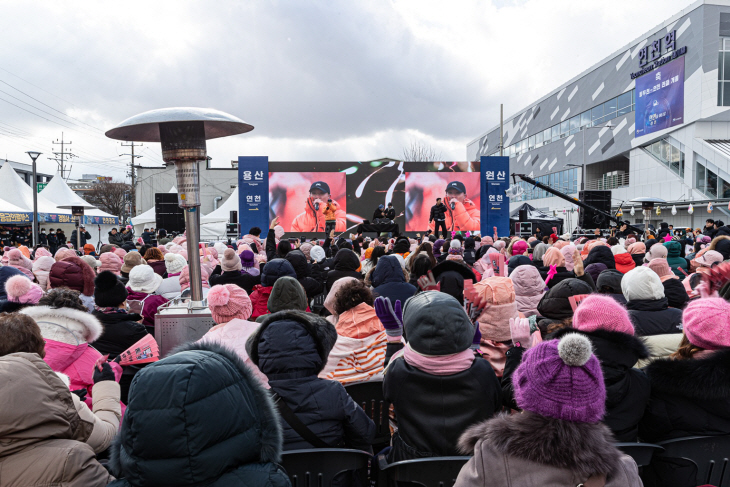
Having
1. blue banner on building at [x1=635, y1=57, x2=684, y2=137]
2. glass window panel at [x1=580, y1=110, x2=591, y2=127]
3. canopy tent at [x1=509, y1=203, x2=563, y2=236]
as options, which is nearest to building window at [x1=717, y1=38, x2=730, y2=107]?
blue banner on building at [x1=635, y1=57, x2=684, y2=137]

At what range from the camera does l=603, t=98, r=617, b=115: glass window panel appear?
3600 centimetres

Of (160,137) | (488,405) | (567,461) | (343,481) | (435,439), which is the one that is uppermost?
(160,137)

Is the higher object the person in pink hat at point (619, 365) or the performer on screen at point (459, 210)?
the performer on screen at point (459, 210)

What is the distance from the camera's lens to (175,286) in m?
5.35

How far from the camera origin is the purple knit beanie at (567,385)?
1362 millimetres

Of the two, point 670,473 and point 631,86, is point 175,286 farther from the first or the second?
point 631,86

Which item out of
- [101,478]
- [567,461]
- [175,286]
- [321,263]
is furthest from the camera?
[321,263]

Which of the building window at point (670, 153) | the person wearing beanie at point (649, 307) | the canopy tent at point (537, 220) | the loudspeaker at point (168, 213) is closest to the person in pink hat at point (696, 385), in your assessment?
the person wearing beanie at point (649, 307)

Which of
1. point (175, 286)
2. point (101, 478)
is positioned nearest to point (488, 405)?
point (101, 478)

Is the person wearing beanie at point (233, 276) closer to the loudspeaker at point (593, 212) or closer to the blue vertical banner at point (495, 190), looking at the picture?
the loudspeaker at point (593, 212)

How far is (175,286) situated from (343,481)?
371 centimetres

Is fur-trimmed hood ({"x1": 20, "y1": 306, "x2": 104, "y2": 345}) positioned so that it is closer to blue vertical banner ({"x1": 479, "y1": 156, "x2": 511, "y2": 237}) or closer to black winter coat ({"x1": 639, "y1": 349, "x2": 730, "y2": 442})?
black winter coat ({"x1": 639, "y1": 349, "x2": 730, "y2": 442})

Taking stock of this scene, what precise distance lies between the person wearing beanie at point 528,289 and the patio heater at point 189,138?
2.56 meters

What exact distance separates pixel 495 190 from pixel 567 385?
20.9 metres
